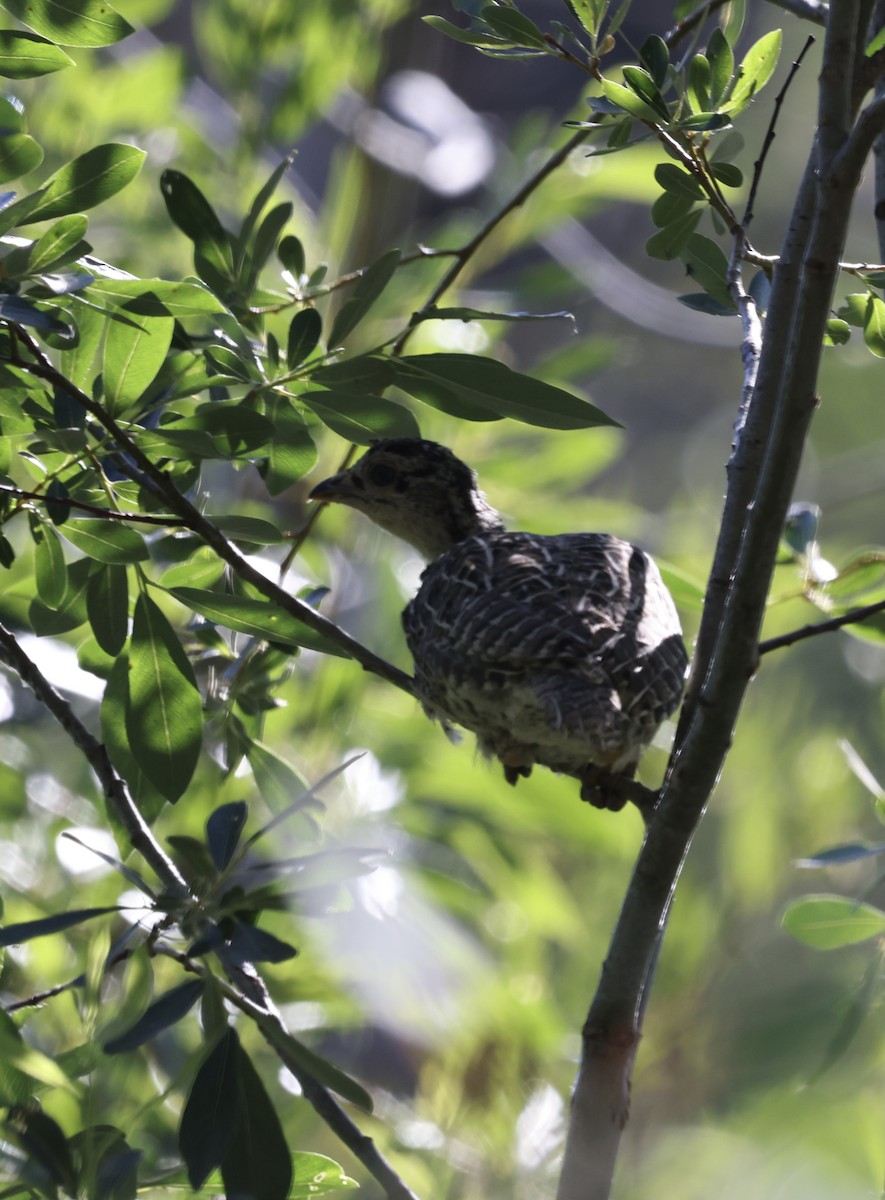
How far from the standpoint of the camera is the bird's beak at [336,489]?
3336 millimetres

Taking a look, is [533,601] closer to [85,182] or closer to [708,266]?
[708,266]

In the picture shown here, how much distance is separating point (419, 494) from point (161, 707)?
1781 millimetres

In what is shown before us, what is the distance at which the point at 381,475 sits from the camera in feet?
11.4

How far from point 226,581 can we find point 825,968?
214cm

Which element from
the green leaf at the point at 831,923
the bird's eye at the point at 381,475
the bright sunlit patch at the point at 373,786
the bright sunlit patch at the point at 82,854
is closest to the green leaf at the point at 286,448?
the green leaf at the point at 831,923

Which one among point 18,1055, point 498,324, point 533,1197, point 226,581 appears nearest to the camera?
point 18,1055

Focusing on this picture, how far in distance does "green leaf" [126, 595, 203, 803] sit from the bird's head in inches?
62.8

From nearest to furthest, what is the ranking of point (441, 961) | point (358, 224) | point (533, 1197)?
point (533, 1197) → point (441, 961) → point (358, 224)

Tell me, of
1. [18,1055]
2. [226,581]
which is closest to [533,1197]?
[226,581]

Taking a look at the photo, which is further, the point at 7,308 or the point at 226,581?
the point at 226,581

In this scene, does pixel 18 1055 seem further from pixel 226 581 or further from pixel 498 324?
pixel 498 324

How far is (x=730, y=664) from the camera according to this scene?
5.23 feet

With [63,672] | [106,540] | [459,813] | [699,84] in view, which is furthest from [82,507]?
[459,813]

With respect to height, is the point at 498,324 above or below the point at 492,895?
above
